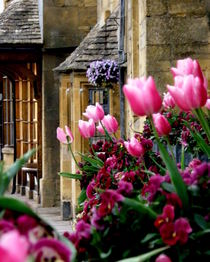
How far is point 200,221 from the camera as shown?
A: 2703 mm

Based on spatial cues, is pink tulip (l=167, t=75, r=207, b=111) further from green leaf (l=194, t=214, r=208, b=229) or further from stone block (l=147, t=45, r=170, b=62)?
stone block (l=147, t=45, r=170, b=62)

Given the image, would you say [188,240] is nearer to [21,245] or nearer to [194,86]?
[194,86]

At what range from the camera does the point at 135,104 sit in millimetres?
2844

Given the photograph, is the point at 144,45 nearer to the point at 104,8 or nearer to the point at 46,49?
the point at 104,8

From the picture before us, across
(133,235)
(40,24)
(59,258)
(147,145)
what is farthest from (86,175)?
(40,24)

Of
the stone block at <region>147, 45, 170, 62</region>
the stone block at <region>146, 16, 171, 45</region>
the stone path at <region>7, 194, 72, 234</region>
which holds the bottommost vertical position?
Answer: the stone path at <region>7, 194, 72, 234</region>

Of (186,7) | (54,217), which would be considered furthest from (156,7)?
(54,217)

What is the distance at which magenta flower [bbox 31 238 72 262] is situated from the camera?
78.2 inches

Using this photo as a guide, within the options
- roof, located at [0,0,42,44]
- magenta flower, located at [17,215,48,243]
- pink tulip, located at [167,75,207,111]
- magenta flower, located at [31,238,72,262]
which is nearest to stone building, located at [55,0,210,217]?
roof, located at [0,0,42,44]

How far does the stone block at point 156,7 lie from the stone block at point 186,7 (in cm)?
6

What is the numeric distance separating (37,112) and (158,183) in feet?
61.9

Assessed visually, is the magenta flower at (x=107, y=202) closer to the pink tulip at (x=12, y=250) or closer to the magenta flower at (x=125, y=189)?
the magenta flower at (x=125, y=189)

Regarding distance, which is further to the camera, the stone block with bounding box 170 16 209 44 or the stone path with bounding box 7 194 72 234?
the stone path with bounding box 7 194 72 234

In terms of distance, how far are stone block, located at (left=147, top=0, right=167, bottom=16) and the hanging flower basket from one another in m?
4.46
